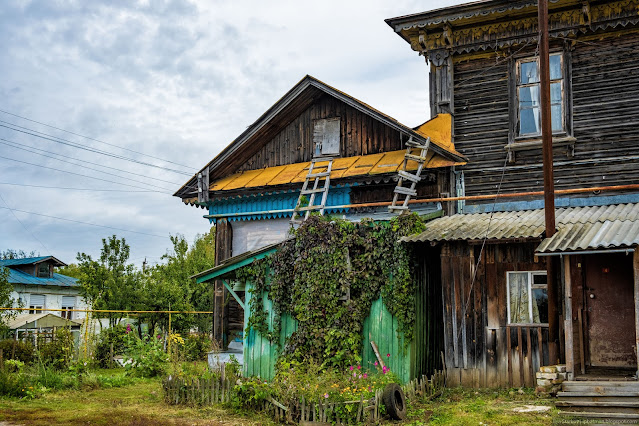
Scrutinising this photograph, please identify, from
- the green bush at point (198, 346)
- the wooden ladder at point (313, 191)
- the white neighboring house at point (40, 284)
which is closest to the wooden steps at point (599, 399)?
the wooden ladder at point (313, 191)

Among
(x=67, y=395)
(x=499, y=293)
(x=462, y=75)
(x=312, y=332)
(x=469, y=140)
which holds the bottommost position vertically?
(x=67, y=395)

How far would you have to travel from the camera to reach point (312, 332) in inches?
498

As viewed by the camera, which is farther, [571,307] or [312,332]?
[312,332]

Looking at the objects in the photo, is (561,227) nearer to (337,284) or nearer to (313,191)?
(337,284)

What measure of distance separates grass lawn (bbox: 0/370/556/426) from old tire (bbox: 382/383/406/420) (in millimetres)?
197

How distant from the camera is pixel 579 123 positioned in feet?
43.9

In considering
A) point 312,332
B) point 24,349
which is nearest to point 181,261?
point 24,349

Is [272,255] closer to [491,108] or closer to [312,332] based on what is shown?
[312,332]

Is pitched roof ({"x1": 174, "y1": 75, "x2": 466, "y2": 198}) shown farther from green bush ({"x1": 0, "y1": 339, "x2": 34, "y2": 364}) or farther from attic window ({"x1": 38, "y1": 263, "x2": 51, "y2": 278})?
attic window ({"x1": 38, "y1": 263, "x2": 51, "y2": 278})

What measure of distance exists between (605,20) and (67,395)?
1471 centimetres

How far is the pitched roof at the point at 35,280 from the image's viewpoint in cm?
3584

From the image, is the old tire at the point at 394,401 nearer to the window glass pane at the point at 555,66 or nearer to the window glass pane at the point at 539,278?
the window glass pane at the point at 539,278

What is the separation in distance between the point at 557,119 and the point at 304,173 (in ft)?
21.1

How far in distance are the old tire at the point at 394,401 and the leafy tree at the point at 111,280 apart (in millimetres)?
14867
